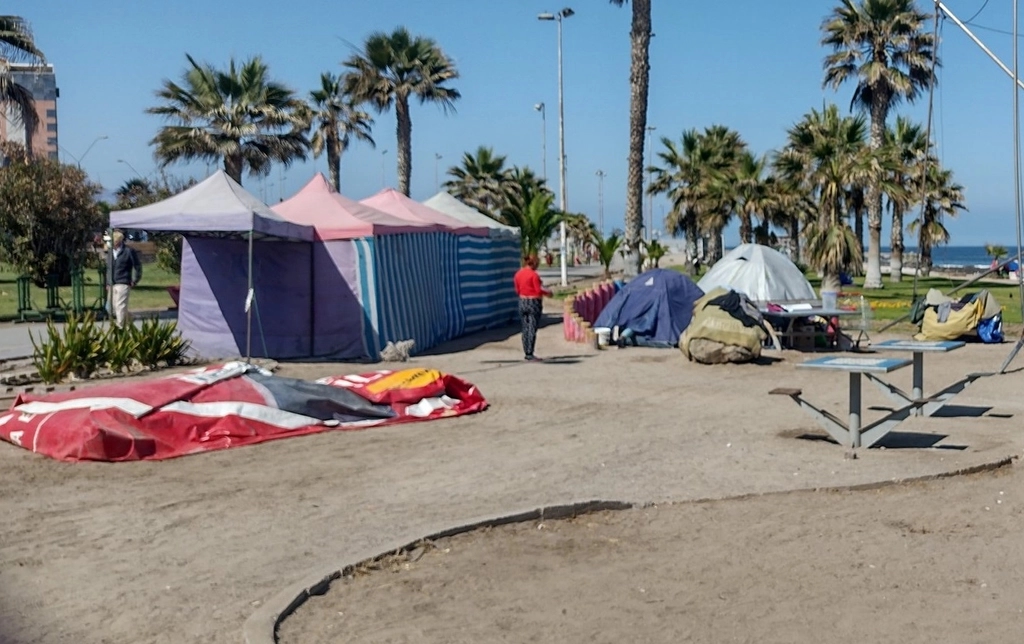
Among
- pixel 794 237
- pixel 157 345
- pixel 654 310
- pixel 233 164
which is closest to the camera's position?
pixel 157 345

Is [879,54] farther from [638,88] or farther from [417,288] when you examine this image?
[417,288]

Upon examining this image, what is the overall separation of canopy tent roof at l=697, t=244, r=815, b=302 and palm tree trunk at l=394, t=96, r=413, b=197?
69.0 feet

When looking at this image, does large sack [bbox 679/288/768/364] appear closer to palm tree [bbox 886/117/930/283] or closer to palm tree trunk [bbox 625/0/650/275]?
palm tree trunk [bbox 625/0/650/275]

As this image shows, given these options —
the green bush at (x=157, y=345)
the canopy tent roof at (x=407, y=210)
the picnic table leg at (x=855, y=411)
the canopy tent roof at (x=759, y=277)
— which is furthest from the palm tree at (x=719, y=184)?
the picnic table leg at (x=855, y=411)

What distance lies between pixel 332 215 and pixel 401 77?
27.0 m

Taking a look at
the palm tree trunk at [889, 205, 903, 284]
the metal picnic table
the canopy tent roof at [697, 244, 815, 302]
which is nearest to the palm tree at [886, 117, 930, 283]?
the palm tree trunk at [889, 205, 903, 284]

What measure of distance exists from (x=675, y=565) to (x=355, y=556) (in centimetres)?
178

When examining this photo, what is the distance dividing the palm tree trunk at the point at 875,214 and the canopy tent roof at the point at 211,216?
27.1m

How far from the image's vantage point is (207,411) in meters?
10.3

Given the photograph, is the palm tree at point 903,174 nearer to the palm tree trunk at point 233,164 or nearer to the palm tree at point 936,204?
the palm tree at point 936,204

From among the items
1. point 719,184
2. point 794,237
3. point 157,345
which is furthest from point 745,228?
point 157,345

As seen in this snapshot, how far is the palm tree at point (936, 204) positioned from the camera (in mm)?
53969

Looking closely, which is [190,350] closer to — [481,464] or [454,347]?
[454,347]

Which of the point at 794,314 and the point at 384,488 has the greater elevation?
the point at 794,314
